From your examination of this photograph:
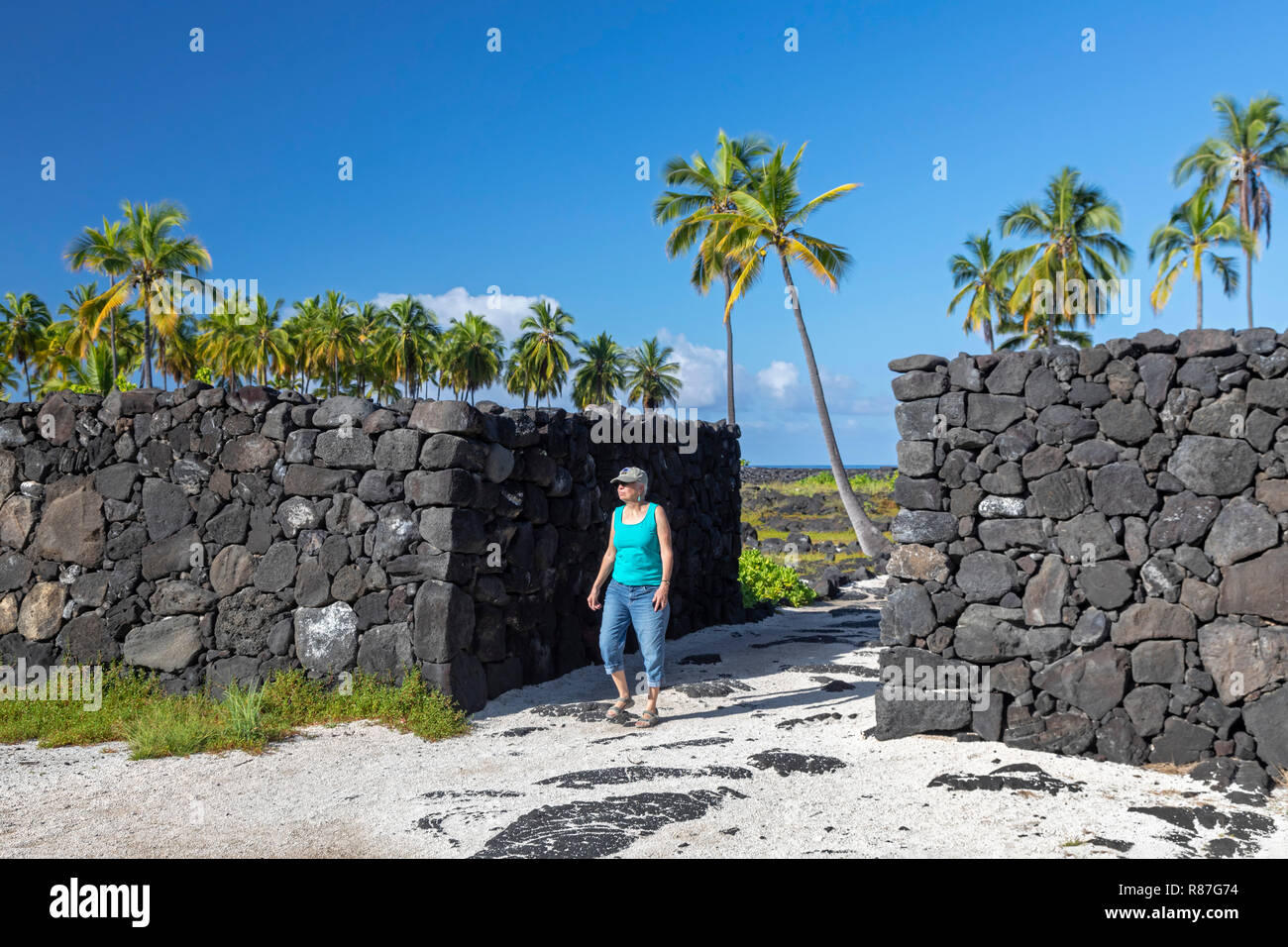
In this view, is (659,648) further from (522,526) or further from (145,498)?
(145,498)

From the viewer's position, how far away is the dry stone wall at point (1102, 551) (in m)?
5.90

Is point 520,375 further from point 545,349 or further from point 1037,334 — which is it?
point 1037,334

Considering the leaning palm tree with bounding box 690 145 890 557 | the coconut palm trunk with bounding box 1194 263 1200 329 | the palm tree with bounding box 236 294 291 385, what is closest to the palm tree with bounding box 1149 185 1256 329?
the coconut palm trunk with bounding box 1194 263 1200 329

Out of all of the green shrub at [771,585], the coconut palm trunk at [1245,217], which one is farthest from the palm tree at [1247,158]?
the green shrub at [771,585]

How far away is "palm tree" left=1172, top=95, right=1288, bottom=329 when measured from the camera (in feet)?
116

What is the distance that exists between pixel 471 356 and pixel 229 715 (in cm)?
4746

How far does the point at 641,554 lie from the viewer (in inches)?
293

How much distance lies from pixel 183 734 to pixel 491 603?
2643mm

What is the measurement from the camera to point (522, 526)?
28.7 ft

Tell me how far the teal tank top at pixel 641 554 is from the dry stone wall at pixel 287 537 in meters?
1.46

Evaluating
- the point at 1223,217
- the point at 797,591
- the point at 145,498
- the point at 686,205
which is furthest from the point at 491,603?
the point at 1223,217

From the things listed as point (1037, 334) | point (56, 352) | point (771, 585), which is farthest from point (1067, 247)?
point (56, 352)

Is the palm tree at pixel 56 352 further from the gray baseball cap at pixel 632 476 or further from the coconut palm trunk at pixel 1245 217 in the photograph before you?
the coconut palm trunk at pixel 1245 217

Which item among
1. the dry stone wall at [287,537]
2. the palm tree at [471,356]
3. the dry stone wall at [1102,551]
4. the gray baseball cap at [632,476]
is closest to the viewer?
the dry stone wall at [1102,551]
